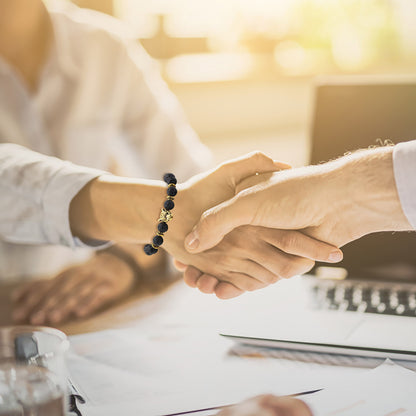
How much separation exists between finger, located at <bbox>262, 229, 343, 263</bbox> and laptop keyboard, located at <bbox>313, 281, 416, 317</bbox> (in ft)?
0.22

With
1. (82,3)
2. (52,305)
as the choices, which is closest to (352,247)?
(52,305)

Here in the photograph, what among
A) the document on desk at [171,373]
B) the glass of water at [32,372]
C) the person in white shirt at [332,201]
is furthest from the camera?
the person in white shirt at [332,201]

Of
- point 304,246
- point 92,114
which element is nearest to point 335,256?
point 304,246

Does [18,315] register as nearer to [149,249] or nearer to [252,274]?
[149,249]

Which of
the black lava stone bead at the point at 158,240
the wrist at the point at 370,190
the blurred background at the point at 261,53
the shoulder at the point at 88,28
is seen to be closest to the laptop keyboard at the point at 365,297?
the wrist at the point at 370,190

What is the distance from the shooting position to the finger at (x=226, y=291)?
0.81 m

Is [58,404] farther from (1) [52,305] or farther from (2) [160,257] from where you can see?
(2) [160,257]

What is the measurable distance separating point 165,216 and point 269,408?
330 millimetres

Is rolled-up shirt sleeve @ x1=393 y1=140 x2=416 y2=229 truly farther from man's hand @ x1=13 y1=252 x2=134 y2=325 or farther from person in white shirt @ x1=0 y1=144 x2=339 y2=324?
man's hand @ x1=13 y1=252 x2=134 y2=325

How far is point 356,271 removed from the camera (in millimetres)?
938

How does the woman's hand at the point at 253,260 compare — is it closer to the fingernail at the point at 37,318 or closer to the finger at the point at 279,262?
the finger at the point at 279,262

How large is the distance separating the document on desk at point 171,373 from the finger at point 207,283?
9 centimetres

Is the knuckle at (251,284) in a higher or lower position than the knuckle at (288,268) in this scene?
lower

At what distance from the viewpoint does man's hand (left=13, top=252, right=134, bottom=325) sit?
82 cm
